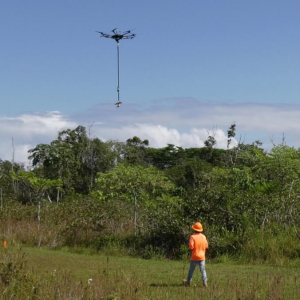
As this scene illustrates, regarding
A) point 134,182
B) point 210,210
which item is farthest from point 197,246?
point 134,182

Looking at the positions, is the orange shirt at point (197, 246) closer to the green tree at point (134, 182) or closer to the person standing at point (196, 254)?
the person standing at point (196, 254)

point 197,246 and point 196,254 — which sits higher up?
point 197,246

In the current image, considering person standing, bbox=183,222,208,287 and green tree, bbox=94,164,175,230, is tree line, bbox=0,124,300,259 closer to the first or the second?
green tree, bbox=94,164,175,230

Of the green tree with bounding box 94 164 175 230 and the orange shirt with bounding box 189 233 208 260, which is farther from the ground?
the green tree with bounding box 94 164 175 230

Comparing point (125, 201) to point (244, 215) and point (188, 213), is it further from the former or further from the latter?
point (244, 215)

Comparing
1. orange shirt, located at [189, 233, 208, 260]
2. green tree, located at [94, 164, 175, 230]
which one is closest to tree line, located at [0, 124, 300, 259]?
green tree, located at [94, 164, 175, 230]

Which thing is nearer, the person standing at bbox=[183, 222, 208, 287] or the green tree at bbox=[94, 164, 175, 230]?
the person standing at bbox=[183, 222, 208, 287]

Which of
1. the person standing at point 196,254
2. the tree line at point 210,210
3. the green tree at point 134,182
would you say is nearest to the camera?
the person standing at point 196,254

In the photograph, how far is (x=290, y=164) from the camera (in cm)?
2136

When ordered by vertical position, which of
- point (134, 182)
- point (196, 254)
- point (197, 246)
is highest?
point (134, 182)

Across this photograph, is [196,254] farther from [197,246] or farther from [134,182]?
[134,182]

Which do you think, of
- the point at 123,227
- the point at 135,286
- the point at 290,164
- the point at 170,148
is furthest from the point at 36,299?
the point at 170,148

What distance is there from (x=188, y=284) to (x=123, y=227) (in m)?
9.83

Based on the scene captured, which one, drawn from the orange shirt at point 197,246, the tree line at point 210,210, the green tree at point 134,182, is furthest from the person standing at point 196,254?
the green tree at point 134,182
